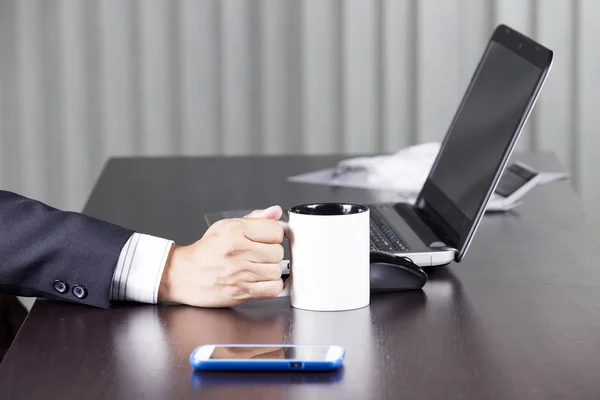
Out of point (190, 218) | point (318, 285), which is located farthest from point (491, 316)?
point (190, 218)

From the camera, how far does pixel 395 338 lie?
0.89 m

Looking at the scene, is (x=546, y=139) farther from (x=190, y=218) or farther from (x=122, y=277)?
(x=122, y=277)

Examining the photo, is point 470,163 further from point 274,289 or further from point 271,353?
point 271,353

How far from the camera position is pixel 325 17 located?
3096mm

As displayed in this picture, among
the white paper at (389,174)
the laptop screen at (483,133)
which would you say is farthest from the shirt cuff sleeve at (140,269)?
the white paper at (389,174)

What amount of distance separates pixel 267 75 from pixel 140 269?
7.14 feet

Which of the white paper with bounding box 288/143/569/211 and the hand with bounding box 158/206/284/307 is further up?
the hand with bounding box 158/206/284/307

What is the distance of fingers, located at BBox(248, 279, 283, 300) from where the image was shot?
994 mm

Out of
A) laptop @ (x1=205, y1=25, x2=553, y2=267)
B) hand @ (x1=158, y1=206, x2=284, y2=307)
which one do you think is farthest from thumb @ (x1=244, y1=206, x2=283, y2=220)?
laptop @ (x1=205, y1=25, x2=553, y2=267)

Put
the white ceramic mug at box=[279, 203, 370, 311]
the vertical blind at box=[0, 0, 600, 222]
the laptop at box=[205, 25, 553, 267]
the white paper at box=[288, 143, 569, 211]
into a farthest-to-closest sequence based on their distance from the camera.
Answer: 1. the vertical blind at box=[0, 0, 600, 222]
2. the white paper at box=[288, 143, 569, 211]
3. the laptop at box=[205, 25, 553, 267]
4. the white ceramic mug at box=[279, 203, 370, 311]

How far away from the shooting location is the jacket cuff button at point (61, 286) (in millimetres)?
1026

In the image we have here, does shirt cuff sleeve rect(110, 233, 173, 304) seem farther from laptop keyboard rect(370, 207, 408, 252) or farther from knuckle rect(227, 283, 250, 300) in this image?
laptop keyboard rect(370, 207, 408, 252)

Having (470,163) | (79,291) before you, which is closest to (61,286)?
(79,291)

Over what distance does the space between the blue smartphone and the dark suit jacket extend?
24cm
